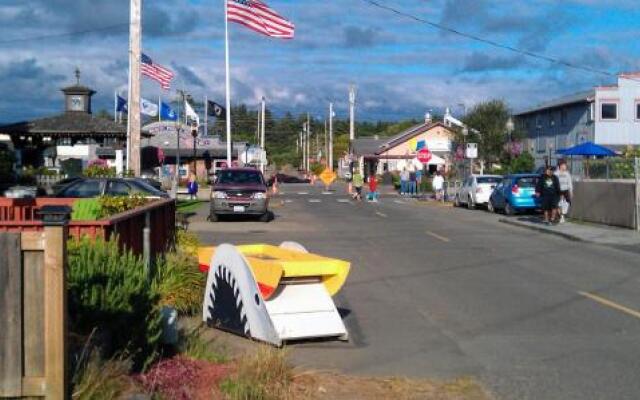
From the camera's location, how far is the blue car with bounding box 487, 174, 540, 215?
103 feet

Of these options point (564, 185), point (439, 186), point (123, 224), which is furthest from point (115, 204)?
point (439, 186)

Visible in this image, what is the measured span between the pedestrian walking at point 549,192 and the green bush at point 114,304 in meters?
19.7

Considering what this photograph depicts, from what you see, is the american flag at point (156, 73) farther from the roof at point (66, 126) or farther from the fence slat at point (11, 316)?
the fence slat at point (11, 316)

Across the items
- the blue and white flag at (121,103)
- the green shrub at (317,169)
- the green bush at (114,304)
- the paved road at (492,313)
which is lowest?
the paved road at (492,313)

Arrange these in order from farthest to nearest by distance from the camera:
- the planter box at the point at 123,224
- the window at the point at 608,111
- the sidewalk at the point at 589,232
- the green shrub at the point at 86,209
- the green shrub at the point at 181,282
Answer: the window at the point at 608,111, the sidewalk at the point at 589,232, the green shrub at the point at 86,209, the green shrub at the point at 181,282, the planter box at the point at 123,224

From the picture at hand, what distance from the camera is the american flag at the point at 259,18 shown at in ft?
104

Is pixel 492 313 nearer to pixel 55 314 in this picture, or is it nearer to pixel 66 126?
pixel 55 314

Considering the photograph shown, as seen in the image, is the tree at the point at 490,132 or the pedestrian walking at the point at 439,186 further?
the tree at the point at 490,132

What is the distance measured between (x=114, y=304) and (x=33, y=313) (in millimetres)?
1318

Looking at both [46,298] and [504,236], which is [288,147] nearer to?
[504,236]

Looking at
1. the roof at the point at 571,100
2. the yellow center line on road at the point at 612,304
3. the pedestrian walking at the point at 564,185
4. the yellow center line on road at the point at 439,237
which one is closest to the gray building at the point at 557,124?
the roof at the point at 571,100

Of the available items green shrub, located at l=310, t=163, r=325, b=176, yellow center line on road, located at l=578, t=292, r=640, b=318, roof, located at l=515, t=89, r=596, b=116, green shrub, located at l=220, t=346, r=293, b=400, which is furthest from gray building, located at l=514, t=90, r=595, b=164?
green shrub, located at l=220, t=346, r=293, b=400

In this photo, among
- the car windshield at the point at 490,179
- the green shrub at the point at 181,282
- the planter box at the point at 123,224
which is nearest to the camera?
the planter box at the point at 123,224

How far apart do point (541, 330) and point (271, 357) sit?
4072mm
